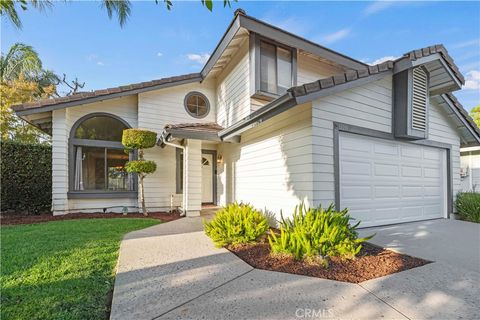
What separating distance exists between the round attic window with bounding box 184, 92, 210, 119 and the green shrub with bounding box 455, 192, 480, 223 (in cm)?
901

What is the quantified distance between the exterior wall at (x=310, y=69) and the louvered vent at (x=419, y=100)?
3063 millimetres

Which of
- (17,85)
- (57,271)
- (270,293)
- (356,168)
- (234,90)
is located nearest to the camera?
(270,293)

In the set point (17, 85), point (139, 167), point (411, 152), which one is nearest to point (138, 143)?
point (139, 167)

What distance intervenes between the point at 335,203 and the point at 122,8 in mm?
8463

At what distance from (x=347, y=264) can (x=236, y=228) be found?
194cm

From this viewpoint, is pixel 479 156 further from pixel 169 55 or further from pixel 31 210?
pixel 31 210

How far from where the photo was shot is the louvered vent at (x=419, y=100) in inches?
236

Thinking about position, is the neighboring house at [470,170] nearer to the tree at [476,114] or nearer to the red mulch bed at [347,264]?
the tree at [476,114]

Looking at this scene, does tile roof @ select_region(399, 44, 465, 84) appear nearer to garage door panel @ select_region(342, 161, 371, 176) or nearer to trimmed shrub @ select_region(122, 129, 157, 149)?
garage door panel @ select_region(342, 161, 371, 176)

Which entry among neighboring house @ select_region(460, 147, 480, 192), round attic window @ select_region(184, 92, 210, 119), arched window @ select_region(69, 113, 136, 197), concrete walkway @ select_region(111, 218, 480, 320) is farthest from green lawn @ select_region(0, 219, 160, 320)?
neighboring house @ select_region(460, 147, 480, 192)

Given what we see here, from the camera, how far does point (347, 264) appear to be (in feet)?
11.4

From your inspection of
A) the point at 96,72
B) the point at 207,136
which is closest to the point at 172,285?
the point at 207,136

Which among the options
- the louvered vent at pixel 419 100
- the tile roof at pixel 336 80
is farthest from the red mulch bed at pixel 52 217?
the louvered vent at pixel 419 100

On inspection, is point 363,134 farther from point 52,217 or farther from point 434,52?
point 52,217
